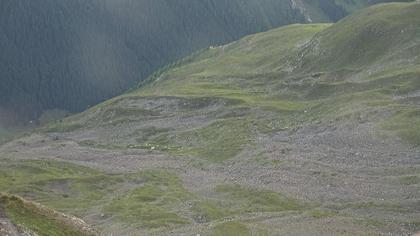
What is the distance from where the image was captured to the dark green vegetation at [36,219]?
1721 inches

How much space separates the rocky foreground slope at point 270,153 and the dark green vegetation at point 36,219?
29672 millimetres

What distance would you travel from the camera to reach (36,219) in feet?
149

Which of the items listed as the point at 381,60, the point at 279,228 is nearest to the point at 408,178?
the point at 279,228

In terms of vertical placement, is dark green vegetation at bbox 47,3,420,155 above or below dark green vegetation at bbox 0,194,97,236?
below

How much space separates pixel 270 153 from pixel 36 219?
74540 mm

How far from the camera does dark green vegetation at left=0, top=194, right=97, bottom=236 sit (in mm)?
43719

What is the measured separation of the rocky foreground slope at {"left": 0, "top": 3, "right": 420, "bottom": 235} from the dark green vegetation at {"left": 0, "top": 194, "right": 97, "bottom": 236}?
29.7 m

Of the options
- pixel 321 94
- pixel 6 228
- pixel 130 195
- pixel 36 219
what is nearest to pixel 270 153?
pixel 130 195

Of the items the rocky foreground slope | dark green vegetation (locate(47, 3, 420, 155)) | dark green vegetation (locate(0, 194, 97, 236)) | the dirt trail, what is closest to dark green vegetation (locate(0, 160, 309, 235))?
the rocky foreground slope

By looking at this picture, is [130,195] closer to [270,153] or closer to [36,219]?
[270,153]

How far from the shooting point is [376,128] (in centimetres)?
10975

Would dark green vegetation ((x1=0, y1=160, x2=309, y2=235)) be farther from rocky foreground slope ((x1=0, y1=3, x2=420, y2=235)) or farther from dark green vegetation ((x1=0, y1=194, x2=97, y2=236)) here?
dark green vegetation ((x1=0, y1=194, x2=97, y2=236))

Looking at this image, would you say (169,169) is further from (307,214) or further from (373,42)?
(373,42)

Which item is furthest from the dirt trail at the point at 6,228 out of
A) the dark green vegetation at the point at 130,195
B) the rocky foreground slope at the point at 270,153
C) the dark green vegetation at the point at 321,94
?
the dark green vegetation at the point at 321,94
